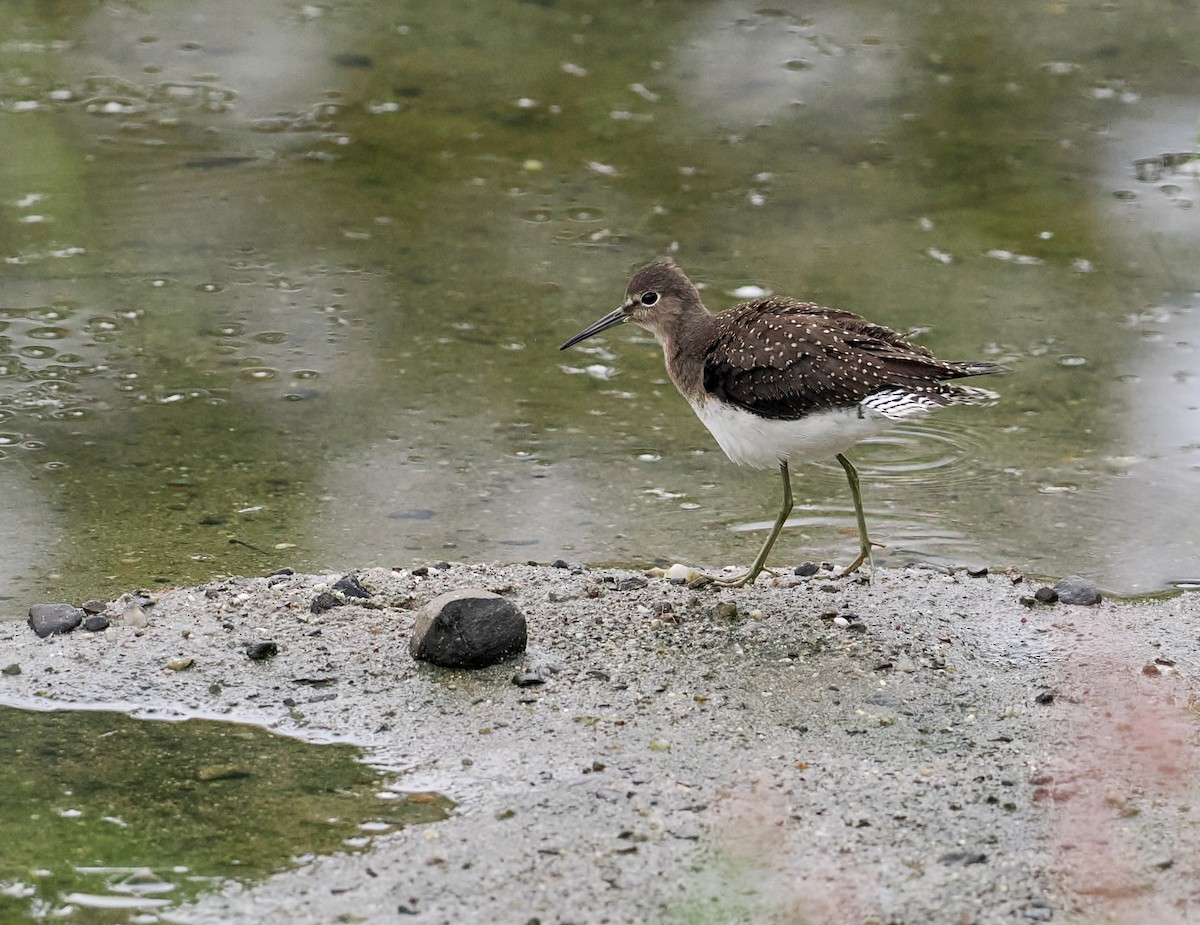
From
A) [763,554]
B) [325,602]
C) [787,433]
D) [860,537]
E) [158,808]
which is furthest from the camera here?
[860,537]

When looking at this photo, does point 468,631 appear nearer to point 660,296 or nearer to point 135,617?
point 135,617

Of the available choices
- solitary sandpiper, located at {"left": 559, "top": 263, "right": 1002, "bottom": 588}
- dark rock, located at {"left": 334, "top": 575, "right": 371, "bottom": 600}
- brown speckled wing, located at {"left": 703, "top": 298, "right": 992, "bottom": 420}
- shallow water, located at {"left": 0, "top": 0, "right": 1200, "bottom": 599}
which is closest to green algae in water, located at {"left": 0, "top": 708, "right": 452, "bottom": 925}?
dark rock, located at {"left": 334, "top": 575, "right": 371, "bottom": 600}

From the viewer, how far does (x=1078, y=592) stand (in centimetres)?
529

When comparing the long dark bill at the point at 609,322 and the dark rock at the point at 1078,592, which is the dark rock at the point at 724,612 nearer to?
the dark rock at the point at 1078,592

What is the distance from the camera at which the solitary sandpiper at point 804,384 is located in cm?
525

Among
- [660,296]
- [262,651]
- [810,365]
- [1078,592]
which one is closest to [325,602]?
[262,651]

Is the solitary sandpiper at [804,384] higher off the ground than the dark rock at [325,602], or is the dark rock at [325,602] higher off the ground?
the solitary sandpiper at [804,384]

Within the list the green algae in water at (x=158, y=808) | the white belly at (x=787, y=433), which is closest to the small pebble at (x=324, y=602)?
the green algae in water at (x=158, y=808)

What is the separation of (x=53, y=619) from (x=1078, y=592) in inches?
127

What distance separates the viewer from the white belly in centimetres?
528

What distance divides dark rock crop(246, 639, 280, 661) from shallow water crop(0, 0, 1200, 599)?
762 millimetres

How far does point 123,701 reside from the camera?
4.62 metres

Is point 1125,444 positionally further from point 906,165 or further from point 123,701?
point 123,701

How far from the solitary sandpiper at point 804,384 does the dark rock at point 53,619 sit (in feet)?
6.84
